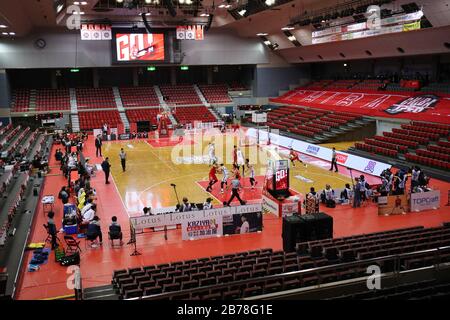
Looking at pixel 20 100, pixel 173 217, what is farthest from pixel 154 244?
pixel 20 100

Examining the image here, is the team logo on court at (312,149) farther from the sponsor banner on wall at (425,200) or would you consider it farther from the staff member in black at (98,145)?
the staff member in black at (98,145)

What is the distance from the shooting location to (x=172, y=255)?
1406cm

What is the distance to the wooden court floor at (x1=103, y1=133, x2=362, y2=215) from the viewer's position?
20.9 m

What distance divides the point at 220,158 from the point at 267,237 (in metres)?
14.7

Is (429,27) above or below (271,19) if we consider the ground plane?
below

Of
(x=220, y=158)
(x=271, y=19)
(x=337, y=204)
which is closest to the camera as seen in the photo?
(x=337, y=204)

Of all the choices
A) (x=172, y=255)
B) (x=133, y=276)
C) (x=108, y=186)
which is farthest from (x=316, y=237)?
(x=108, y=186)

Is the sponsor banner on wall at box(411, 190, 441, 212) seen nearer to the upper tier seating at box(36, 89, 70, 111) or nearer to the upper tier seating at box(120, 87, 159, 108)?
the upper tier seating at box(120, 87, 159, 108)

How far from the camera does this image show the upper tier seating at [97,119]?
4372cm

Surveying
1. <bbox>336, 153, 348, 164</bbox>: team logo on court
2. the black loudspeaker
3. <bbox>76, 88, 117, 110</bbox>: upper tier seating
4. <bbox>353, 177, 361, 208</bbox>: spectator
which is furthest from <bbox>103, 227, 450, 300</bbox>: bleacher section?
<bbox>76, 88, 117, 110</bbox>: upper tier seating

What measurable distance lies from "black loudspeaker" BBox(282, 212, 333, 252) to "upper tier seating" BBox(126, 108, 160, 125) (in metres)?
34.7

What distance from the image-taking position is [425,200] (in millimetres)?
18078

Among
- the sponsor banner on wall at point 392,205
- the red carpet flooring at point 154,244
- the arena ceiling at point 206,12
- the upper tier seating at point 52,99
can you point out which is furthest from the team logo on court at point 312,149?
the upper tier seating at point 52,99
